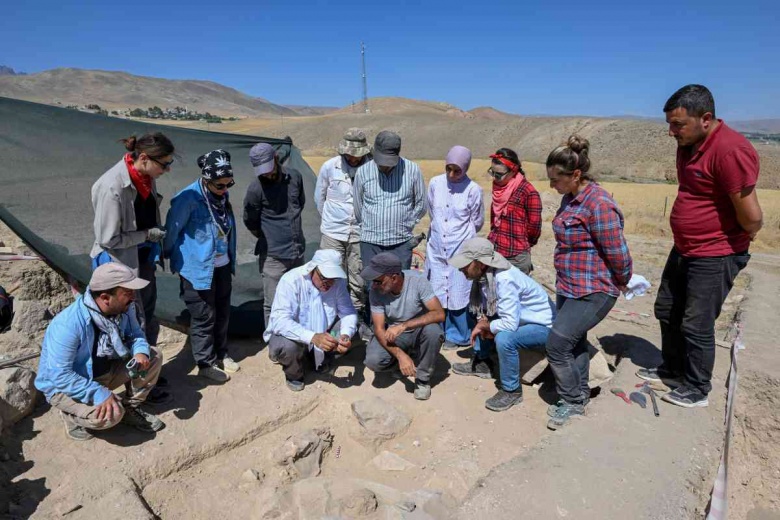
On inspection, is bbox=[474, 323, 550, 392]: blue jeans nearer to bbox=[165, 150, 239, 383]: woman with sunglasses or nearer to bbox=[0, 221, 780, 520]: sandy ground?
bbox=[0, 221, 780, 520]: sandy ground

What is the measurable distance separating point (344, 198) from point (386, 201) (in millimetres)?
424

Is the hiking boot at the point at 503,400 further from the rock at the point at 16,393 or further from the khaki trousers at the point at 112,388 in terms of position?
the rock at the point at 16,393

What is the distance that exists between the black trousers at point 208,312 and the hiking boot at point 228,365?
111 mm

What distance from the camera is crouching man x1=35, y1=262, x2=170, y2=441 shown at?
2.70 meters

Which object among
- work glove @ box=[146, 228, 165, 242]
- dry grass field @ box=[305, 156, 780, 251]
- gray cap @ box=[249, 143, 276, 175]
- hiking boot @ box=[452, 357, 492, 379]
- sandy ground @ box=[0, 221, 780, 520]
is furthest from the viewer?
dry grass field @ box=[305, 156, 780, 251]

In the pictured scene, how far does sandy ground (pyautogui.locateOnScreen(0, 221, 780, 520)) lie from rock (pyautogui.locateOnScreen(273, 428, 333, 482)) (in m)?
0.08

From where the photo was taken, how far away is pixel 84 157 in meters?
4.10

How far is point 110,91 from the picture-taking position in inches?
4550

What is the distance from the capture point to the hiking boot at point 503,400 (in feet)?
11.4

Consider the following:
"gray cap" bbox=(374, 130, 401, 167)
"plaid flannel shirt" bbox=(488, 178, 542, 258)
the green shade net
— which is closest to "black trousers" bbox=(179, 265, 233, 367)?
the green shade net

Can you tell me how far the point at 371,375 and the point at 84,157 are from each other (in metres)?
2.91

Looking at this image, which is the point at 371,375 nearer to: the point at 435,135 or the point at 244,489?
the point at 244,489

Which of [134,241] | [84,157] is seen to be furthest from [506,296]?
[84,157]

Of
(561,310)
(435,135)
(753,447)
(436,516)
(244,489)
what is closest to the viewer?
(436,516)
